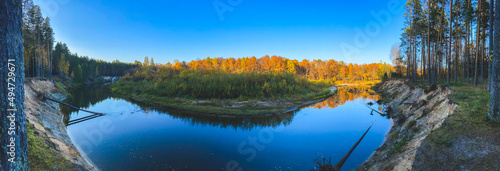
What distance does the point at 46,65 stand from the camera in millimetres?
43406

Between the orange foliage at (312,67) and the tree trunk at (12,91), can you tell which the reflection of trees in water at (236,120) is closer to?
the tree trunk at (12,91)

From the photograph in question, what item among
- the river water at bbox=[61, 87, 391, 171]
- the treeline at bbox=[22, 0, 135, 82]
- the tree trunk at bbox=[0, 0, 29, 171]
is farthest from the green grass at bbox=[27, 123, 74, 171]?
the treeline at bbox=[22, 0, 135, 82]

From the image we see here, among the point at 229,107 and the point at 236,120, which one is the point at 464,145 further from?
the point at 229,107

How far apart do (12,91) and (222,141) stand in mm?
9726

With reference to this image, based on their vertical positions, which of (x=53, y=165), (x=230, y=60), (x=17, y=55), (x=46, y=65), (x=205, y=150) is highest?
(x=230, y=60)

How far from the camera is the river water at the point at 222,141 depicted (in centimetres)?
879

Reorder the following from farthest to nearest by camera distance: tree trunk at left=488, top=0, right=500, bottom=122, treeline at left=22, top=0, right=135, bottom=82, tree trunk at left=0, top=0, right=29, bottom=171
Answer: treeline at left=22, top=0, right=135, bottom=82 < tree trunk at left=488, top=0, right=500, bottom=122 < tree trunk at left=0, top=0, right=29, bottom=171

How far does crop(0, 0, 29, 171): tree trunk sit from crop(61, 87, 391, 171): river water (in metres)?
6.11

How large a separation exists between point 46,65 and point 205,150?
5701 centimetres

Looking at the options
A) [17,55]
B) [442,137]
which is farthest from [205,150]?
[442,137]

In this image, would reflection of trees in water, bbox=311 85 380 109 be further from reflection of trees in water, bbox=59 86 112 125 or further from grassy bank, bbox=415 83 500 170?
reflection of trees in water, bbox=59 86 112 125

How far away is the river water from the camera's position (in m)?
8.79

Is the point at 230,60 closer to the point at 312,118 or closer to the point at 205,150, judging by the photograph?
the point at 312,118

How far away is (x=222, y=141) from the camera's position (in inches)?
456
